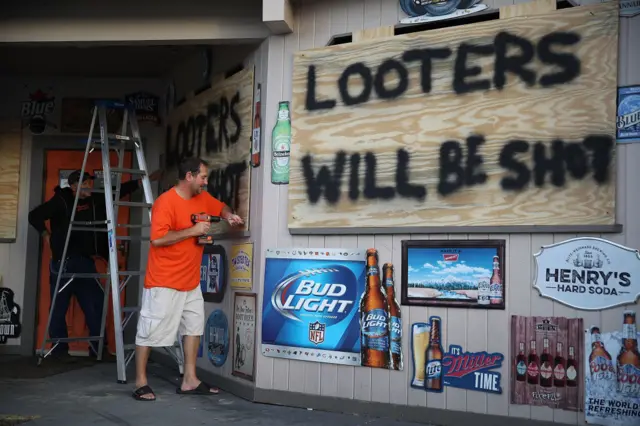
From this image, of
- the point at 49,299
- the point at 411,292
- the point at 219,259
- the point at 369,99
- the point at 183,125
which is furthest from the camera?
the point at 49,299

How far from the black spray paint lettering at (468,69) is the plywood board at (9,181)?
14.0 feet

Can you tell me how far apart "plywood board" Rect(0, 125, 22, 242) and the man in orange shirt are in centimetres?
330

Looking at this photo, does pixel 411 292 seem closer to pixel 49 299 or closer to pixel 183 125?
pixel 183 125

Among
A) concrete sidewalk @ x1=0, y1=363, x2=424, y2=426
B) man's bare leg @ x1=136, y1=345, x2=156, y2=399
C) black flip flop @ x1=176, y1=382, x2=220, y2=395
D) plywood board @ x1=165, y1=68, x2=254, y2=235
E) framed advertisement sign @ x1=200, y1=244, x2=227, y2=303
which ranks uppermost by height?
plywood board @ x1=165, y1=68, x2=254, y2=235

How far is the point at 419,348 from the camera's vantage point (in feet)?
16.3

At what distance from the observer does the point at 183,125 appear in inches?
297

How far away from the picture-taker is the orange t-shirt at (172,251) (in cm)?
551

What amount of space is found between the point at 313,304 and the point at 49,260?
4.08m

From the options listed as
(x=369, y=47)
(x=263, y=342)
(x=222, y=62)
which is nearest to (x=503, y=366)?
(x=263, y=342)

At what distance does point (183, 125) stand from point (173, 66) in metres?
0.89

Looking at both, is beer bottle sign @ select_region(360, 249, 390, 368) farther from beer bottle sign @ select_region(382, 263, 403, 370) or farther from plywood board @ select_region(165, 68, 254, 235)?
plywood board @ select_region(165, 68, 254, 235)

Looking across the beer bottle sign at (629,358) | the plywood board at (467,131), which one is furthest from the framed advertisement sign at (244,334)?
the beer bottle sign at (629,358)

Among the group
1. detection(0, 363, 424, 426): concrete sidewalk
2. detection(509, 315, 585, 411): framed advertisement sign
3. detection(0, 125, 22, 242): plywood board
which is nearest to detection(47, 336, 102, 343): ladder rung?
detection(0, 363, 424, 426): concrete sidewalk

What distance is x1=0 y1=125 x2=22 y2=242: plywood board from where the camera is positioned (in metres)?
8.13
